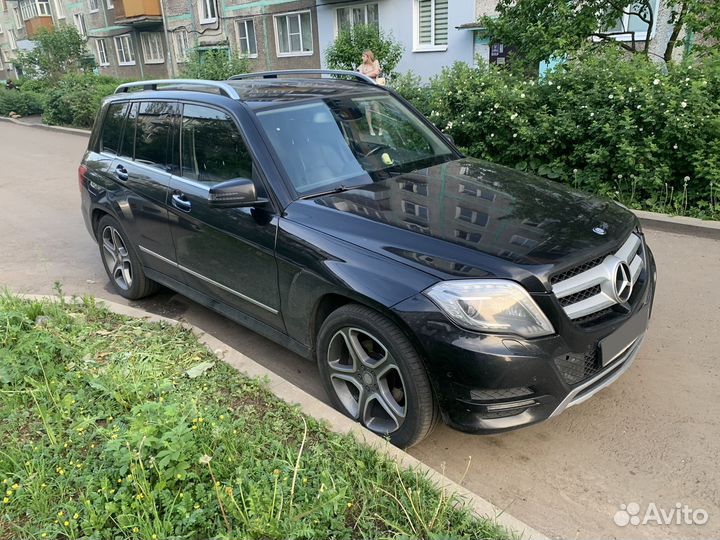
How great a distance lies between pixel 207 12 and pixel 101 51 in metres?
13.3

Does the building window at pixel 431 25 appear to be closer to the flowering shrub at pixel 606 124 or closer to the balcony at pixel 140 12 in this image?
the flowering shrub at pixel 606 124

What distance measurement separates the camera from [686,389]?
346cm

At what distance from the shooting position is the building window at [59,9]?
130 ft

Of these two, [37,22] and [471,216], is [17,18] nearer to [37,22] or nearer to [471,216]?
[37,22]

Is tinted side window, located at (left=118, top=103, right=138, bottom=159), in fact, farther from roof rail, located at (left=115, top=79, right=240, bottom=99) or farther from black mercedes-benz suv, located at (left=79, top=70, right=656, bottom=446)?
roof rail, located at (left=115, top=79, right=240, bottom=99)

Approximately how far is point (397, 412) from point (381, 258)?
2.60ft

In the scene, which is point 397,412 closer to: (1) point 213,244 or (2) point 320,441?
(2) point 320,441

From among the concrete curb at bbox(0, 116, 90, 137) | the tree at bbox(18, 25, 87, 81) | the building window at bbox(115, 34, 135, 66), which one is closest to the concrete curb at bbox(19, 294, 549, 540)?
the concrete curb at bbox(0, 116, 90, 137)

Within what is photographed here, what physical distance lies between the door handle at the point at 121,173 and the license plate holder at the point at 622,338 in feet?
12.5

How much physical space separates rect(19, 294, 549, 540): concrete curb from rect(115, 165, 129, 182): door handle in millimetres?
1346

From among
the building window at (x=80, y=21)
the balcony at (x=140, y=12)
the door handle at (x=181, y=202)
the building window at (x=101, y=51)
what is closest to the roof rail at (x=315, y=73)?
the door handle at (x=181, y=202)

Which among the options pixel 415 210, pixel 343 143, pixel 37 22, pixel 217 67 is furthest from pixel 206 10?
pixel 415 210

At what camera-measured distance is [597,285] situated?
9.18 ft

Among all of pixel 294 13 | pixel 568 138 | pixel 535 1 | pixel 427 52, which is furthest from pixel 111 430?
pixel 294 13
